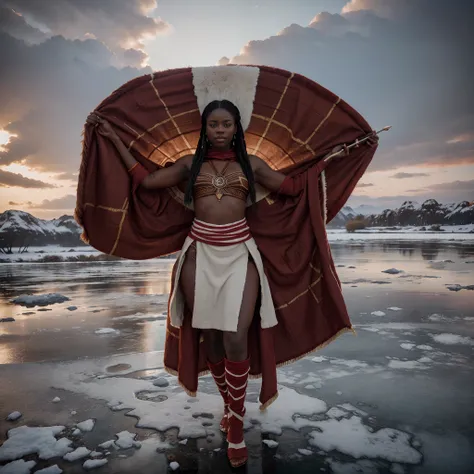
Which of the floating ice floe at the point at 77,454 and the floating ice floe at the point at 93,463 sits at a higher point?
the floating ice floe at the point at 77,454

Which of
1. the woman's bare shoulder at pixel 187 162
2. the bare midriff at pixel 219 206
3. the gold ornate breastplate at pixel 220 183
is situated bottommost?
the bare midriff at pixel 219 206

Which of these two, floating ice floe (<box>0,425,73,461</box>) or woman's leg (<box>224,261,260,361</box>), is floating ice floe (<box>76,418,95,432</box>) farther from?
woman's leg (<box>224,261,260,361</box>)

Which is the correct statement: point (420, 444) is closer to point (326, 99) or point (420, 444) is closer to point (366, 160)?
point (366, 160)

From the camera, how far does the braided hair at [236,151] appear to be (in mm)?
2545

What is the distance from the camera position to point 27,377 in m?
3.34

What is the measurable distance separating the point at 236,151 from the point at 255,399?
1904 mm

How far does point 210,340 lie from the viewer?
8.83 ft

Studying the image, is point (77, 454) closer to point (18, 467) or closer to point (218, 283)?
point (18, 467)

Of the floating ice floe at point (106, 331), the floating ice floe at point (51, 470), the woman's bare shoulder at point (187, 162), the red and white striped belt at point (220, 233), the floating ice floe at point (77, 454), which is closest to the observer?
the floating ice floe at point (51, 470)

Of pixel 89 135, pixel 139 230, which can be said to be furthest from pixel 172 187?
pixel 89 135

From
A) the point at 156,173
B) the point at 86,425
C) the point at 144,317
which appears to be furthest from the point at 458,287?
the point at 86,425

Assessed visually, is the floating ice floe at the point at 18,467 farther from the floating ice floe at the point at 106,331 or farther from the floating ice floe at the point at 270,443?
the floating ice floe at the point at 106,331

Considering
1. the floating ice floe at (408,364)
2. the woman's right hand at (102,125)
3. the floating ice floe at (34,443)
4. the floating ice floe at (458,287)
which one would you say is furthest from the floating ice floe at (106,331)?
the floating ice floe at (458,287)

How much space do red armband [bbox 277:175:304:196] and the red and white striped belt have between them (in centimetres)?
42
